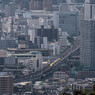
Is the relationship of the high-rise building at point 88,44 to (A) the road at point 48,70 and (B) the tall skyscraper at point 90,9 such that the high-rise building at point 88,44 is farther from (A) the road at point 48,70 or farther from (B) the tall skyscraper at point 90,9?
(B) the tall skyscraper at point 90,9

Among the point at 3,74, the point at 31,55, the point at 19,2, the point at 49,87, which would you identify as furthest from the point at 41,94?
the point at 19,2

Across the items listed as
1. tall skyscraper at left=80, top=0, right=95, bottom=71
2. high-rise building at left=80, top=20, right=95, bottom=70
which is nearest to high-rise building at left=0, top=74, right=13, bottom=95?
tall skyscraper at left=80, top=0, right=95, bottom=71

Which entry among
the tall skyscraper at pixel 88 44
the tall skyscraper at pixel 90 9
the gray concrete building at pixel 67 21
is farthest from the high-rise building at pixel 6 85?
the gray concrete building at pixel 67 21

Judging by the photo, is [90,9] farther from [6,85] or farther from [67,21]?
[6,85]

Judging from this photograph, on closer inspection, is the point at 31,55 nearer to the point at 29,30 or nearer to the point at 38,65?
the point at 38,65

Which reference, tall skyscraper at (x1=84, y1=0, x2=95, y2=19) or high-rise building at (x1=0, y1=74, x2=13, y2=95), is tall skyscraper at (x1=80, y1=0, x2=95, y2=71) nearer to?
tall skyscraper at (x1=84, y1=0, x2=95, y2=19)

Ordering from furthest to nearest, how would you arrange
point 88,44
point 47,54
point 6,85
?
point 47,54, point 88,44, point 6,85

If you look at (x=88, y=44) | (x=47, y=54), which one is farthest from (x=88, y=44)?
(x=47, y=54)
